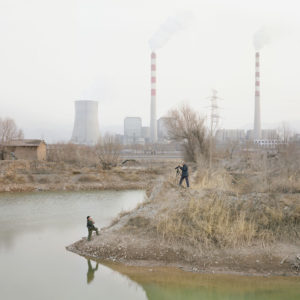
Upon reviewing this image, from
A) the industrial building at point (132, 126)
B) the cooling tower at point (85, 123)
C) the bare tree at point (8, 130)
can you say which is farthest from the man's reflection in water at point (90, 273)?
the industrial building at point (132, 126)

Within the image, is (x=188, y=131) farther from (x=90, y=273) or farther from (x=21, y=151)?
(x=90, y=273)

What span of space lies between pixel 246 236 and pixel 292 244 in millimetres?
1205

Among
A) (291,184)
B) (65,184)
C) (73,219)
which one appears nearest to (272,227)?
(291,184)

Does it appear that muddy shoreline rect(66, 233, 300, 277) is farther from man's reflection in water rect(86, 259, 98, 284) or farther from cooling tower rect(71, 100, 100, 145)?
cooling tower rect(71, 100, 100, 145)

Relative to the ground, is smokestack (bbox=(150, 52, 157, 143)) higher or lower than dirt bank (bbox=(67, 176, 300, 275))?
higher

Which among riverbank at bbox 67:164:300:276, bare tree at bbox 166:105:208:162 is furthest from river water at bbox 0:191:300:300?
bare tree at bbox 166:105:208:162

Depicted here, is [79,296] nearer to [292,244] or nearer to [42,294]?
[42,294]

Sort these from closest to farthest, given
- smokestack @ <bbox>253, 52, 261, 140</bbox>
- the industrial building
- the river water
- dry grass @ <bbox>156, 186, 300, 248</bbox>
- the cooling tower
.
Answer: the river water, dry grass @ <bbox>156, 186, 300, 248</bbox>, smokestack @ <bbox>253, 52, 261, 140</bbox>, the cooling tower, the industrial building

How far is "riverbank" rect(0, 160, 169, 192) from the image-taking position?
866 inches

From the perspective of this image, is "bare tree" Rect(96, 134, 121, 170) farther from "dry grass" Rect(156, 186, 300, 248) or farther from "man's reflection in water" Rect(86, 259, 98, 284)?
"man's reflection in water" Rect(86, 259, 98, 284)

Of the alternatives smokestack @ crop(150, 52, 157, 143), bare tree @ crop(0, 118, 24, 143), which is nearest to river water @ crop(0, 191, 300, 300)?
bare tree @ crop(0, 118, 24, 143)

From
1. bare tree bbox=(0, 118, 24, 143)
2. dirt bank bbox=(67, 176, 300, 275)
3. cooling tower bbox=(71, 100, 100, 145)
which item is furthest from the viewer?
cooling tower bbox=(71, 100, 100, 145)

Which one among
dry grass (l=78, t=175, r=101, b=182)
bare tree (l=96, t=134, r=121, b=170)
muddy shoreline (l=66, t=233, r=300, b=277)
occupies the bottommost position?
muddy shoreline (l=66, t=233, r=300, b=277)

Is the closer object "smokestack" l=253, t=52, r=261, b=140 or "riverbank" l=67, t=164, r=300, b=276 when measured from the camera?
"riverbank" l=67, t=164, r=300, b=276
